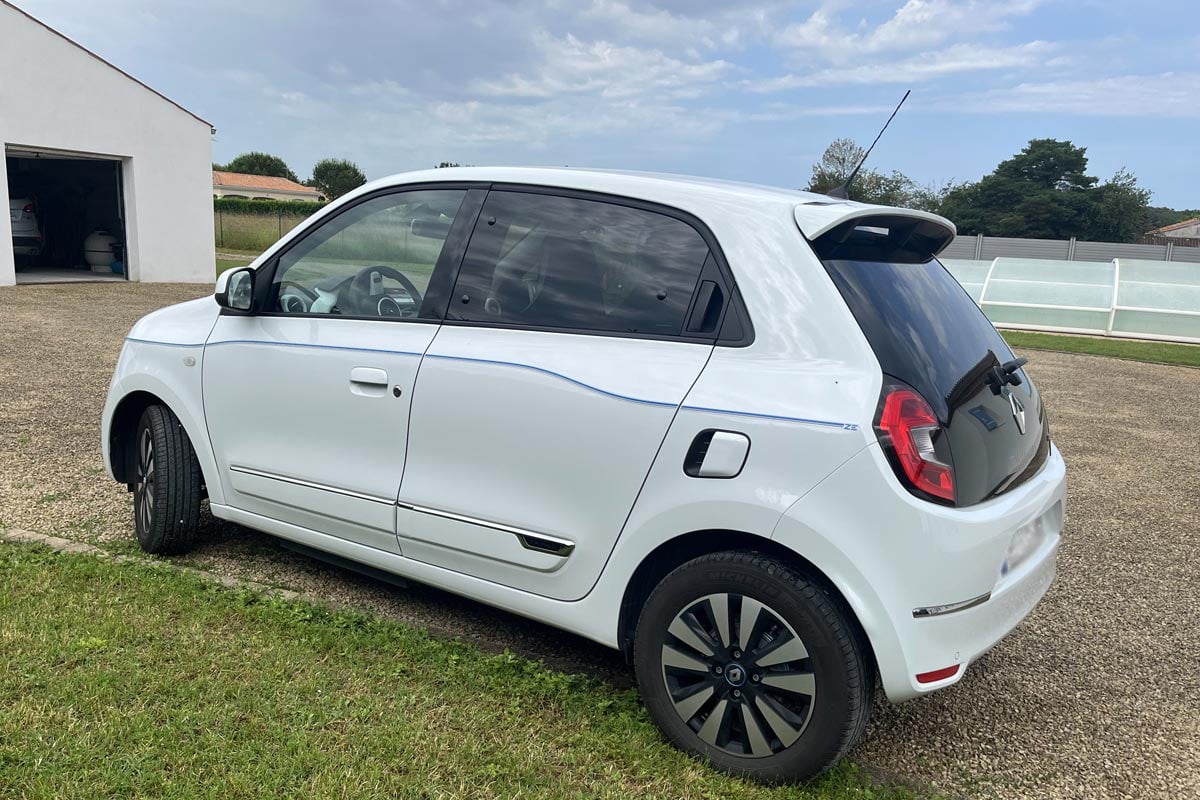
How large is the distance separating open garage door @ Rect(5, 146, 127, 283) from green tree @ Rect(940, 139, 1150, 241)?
2018 inches

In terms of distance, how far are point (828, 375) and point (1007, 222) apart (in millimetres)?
64097

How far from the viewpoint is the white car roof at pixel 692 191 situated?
2674 mm

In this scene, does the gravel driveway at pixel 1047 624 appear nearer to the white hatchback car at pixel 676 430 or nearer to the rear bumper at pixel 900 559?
the white hatchback car at pixel 676 430

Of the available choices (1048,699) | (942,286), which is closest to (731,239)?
(942,286)

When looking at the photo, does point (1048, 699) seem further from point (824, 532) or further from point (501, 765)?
point (501, 765)

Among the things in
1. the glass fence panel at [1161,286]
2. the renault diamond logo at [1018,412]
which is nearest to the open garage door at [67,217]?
the renault diamond logo at [1018,412]

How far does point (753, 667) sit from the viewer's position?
2.51 m

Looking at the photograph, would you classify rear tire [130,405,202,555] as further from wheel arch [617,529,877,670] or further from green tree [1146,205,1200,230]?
green tree [1146,205,1200,230]

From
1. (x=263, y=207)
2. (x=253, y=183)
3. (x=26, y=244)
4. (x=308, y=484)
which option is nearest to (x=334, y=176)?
(x=253, y=183)

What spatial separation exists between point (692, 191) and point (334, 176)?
8117cm

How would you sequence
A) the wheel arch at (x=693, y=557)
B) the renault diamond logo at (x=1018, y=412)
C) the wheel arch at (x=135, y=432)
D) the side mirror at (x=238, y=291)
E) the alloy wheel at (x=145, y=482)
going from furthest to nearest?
the alloy wheel at (x=145, y=482)
the wheel arch at (x=135, y=432)
the side mirror at (x=238, y=291)
the renault diamond logo at (x=1018, y=412)
the wheel arch at (x=693, y=557)

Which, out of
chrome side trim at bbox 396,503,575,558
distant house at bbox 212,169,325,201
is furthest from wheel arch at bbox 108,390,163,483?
distant house at bbox 212,169,325,201

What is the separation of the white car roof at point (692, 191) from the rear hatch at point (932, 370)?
0.11 feet

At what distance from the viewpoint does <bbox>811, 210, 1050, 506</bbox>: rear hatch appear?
7.70ft
